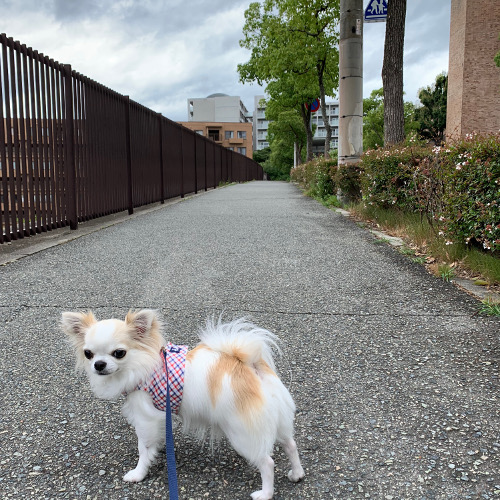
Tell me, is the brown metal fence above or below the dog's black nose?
above

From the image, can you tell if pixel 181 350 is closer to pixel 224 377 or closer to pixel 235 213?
pixel 224 377

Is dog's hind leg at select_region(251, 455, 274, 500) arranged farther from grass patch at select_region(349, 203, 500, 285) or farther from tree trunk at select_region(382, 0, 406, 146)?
tree trunk at select_region(382, 0, 406, 146)

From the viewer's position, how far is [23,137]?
20.2ft

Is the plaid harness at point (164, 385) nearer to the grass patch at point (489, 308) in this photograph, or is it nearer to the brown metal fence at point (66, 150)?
the grass patch at point (489, 308)

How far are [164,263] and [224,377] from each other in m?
3.85

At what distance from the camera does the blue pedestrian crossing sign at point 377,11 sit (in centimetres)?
991

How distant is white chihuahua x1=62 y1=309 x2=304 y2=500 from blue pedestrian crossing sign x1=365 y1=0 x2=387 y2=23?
9968 millimetres

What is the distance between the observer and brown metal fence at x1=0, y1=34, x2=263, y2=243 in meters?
5.96

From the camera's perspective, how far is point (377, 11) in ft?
32.5

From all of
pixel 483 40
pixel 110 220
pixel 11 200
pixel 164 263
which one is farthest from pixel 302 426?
pixel 483 40

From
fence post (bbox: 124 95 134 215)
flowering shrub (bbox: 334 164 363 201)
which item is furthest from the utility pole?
fence post (bbox: 124 95 134 215)

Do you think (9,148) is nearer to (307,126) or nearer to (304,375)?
(304,375)

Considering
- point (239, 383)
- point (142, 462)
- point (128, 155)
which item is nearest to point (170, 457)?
point (142, 462)

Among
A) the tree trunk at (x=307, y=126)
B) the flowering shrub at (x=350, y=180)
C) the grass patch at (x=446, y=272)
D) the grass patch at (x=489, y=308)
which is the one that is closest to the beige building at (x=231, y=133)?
the tree trunk at (x=307, y=126)
